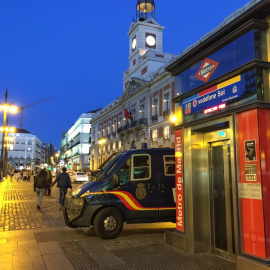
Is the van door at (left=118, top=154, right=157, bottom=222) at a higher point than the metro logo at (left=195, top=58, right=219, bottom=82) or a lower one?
lower

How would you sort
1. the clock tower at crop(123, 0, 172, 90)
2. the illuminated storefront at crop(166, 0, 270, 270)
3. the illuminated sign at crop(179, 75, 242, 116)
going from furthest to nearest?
1. the clock tower at crop(123, 0, 172, 90)
2. the illuminated sign at crop(179, 75, 242, 116)
3. the illuminated storefront at crop(166, 0, 270, 270)

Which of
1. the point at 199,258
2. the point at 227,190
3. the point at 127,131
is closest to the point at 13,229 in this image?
the point at 199,258

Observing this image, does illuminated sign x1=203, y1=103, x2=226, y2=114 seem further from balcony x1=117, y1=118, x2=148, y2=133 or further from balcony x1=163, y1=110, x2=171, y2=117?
balcony x1=117, y1=118, x2=148, y2=133

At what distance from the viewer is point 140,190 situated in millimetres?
7395

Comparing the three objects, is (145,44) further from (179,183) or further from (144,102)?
(179,183)

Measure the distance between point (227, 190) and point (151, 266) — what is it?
189 cm

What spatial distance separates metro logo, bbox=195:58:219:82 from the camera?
514cm

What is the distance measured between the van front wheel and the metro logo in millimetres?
3796

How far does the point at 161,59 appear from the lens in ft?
146

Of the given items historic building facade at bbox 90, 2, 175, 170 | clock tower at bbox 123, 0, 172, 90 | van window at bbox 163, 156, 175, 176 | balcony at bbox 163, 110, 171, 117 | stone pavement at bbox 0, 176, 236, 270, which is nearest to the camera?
stone pavement at bbox 0, 176, 236, 270

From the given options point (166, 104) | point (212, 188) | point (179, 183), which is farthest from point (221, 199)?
point (166, 104)

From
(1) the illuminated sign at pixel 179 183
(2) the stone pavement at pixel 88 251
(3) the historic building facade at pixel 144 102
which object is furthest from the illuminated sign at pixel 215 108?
(3) the historic building facade at pixel 144 102

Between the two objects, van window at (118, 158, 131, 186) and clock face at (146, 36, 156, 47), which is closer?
van window at (118, 158, 131, 186)

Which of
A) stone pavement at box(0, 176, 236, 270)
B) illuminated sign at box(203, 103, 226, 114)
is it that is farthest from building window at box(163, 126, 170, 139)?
illuminated sign at box(203, 103, 226, 114)
